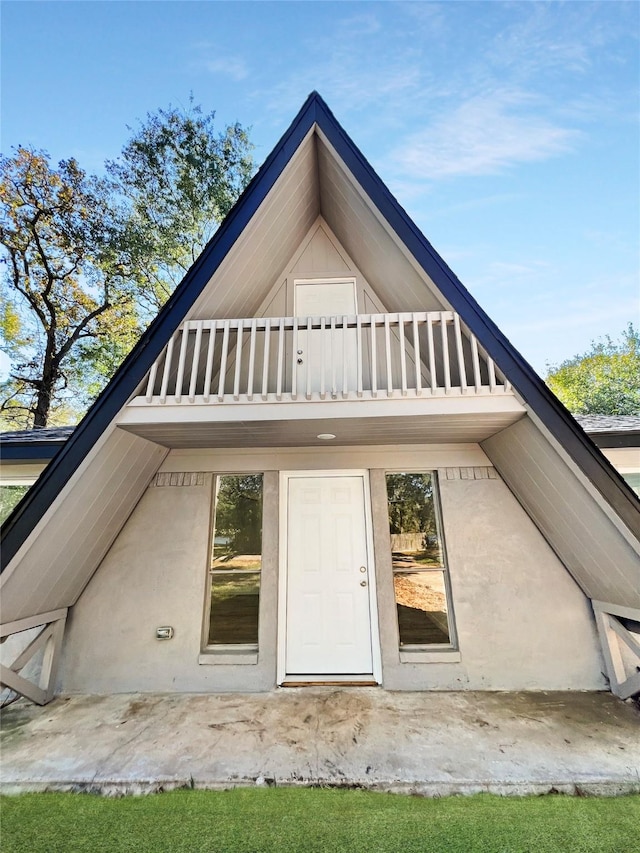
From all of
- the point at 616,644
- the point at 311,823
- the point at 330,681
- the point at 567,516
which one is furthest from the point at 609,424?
the point at 311,823

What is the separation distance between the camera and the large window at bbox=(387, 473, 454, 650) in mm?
3881

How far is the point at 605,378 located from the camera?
17.1 m

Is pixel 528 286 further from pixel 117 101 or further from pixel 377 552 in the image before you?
pixel 117 101

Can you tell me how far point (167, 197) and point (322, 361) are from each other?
41.9 feet

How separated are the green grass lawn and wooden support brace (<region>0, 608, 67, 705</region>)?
1.18m

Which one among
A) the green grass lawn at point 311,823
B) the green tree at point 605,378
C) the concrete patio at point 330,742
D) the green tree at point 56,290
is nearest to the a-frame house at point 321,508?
the concrete patio at point 330,742

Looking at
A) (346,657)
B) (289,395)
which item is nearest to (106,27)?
(289,395)

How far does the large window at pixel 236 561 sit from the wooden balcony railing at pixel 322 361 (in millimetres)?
1296

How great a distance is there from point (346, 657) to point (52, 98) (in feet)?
43.3

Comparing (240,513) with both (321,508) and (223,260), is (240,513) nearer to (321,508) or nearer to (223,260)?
(321,508)

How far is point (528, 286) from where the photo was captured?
999cm

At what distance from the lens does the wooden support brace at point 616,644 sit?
11.0ft

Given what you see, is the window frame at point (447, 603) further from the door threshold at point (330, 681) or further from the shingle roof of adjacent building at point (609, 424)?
the shingle roof of adjacent building at point (609, 424)

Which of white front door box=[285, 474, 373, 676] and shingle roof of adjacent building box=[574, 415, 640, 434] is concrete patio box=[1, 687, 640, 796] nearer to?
white front door box=[285, 474, 373, 676]
